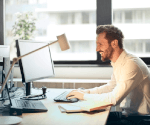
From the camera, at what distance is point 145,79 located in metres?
1.62

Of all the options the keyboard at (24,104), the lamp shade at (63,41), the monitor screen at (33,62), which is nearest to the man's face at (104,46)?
the lamp shade at (63,41)

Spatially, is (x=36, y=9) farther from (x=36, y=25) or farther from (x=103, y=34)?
(x=103, y=34)

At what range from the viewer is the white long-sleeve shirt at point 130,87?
1474 mm

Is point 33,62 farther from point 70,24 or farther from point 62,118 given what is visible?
point 70,24

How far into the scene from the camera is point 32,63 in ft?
5.90

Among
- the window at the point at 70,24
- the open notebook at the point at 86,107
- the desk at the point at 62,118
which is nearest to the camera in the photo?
the desk at the point at 62,118

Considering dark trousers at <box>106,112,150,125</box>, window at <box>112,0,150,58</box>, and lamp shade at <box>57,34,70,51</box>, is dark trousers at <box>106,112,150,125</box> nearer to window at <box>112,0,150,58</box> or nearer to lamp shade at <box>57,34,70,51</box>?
lamp shade at <box>57,34,70,51</box>

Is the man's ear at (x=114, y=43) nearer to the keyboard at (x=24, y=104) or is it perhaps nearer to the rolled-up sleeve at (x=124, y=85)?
the rolled-up sleeve at (x=124, y=85)

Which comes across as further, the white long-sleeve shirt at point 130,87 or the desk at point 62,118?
the white long-sleeve shirt at point 130,87

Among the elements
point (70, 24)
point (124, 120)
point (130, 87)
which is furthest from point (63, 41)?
point (70, 24)

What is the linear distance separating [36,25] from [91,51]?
1.00m

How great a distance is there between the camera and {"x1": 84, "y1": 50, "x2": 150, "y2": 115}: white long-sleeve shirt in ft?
4.84

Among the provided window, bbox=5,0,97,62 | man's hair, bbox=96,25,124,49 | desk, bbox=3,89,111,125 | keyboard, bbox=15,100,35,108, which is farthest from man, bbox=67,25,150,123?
window, bbox=5,0,97,62

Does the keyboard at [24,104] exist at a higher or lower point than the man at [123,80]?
lower
